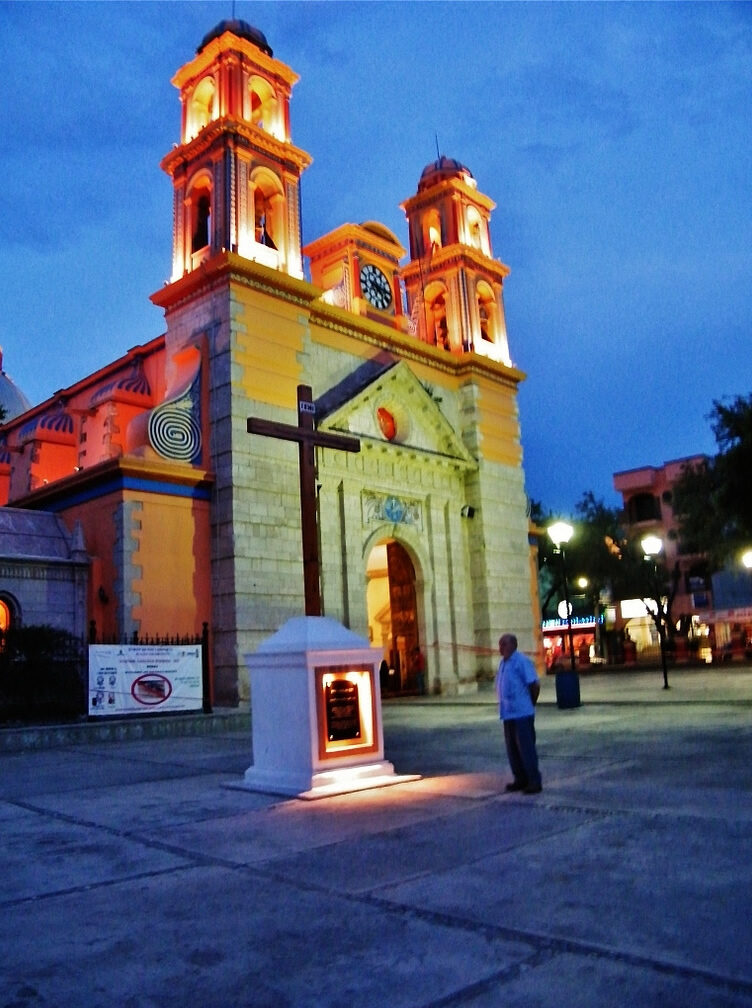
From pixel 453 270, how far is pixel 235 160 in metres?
9.33

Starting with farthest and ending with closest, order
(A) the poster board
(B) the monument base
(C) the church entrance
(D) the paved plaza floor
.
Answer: (C) the church entrance
(A) the poster board
(B) the monument base
(D) the paved plaza floor

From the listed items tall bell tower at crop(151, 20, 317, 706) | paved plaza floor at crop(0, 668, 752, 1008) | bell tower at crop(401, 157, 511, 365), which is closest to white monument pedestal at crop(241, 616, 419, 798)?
paved plaza floor at crop(0, 668, 752, 1008)

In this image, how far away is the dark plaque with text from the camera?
8.29 metres

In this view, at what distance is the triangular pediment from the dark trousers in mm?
14464

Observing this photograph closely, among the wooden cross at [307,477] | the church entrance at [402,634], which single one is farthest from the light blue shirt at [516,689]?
the church entrance at [402,634]

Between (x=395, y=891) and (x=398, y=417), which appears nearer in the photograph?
(x=395, y=891)

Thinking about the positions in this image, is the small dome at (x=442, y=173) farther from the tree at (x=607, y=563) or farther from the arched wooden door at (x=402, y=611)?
the tree at (x=607, y=563)

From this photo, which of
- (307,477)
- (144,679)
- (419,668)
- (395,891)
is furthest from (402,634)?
(395,891)

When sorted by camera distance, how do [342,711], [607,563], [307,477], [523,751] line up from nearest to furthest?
[523,751] < [342,711] < [307,477] < [607,563]

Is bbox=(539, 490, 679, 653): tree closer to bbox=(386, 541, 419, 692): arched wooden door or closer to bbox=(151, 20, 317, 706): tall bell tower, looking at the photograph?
bbox=(386, 541, 419, 692): arched wooden door

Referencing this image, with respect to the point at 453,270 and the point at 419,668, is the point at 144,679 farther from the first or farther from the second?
the point at 453,270

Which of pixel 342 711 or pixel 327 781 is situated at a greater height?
pixel 342 711

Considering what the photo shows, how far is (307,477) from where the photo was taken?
374 inches

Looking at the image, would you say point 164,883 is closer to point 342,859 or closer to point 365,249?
point 342,859
